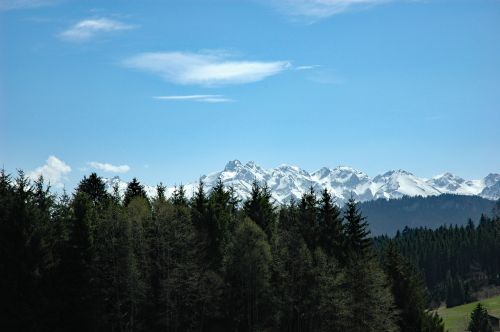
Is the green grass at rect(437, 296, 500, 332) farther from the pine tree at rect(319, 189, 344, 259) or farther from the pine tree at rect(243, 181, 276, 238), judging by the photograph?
the pine tree at rect(243, 181, 276, 238)

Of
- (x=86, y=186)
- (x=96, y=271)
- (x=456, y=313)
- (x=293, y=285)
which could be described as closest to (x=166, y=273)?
(x=96, y=271)

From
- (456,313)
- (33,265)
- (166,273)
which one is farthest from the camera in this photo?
(456,313)

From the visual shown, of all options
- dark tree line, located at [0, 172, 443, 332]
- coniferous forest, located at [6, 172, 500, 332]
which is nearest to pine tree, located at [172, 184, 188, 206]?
dark tree line, located at [0, 172, 443, 332]

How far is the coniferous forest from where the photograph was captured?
50625mm

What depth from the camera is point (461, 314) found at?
16788cm

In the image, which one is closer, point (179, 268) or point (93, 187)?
point (179, 268)

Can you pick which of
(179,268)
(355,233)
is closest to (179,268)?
(179,268)

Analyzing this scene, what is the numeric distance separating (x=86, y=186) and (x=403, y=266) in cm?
4529

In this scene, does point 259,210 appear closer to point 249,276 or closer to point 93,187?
point 249,276

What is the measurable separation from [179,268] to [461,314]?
133 m

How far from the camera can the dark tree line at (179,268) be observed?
166 feet

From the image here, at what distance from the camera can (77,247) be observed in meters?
53.2

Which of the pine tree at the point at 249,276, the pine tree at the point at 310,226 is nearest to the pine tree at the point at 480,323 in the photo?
the pine tree at the point at 310,226

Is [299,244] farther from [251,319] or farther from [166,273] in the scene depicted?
[166,273]
